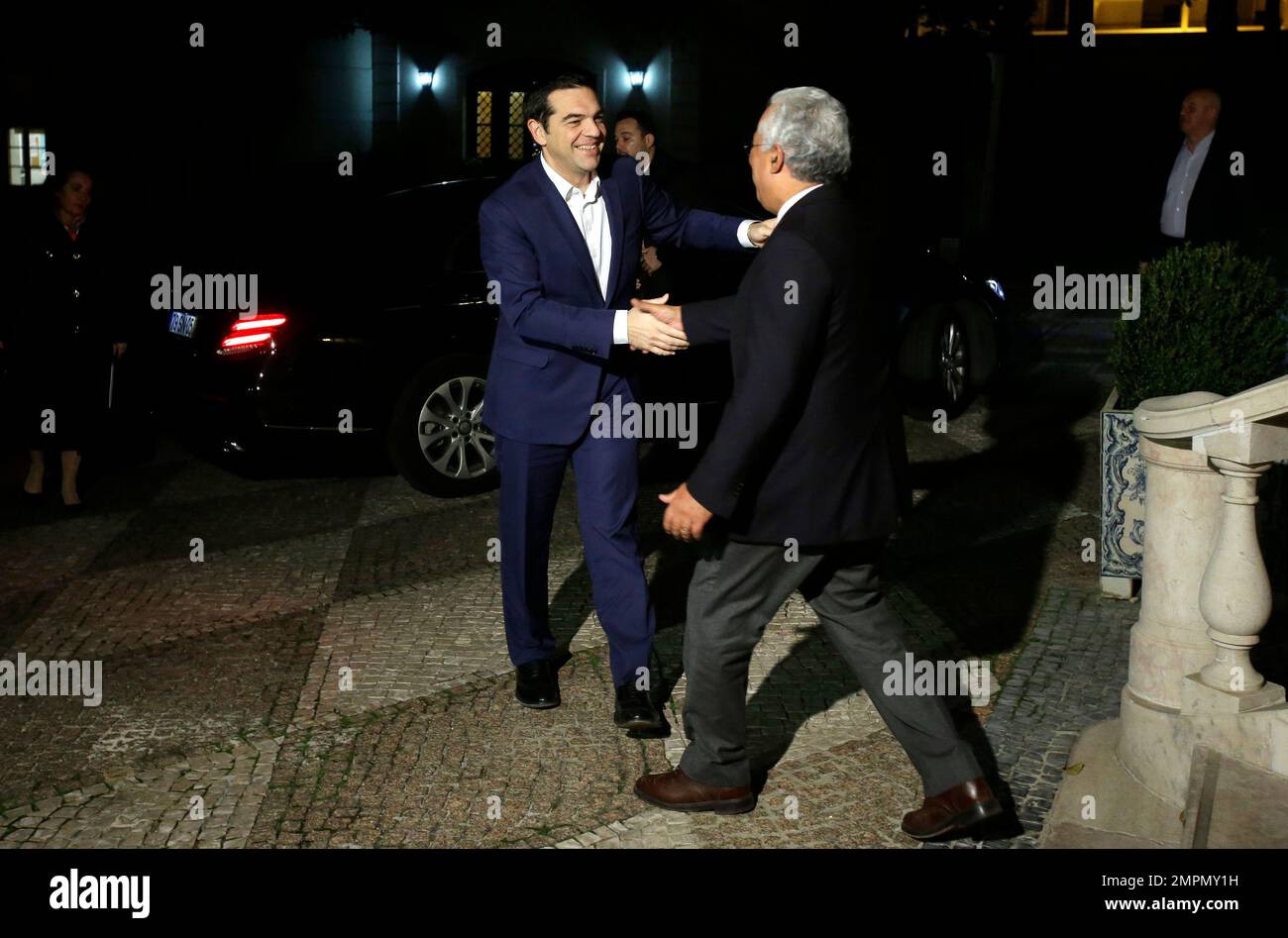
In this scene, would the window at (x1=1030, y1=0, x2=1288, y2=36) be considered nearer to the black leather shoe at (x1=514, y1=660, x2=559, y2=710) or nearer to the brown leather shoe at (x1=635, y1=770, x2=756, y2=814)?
the black leather shoe at (x1=514, y1=660, x2=559, y2=710)

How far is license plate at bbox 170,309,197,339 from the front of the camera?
26.6 feet

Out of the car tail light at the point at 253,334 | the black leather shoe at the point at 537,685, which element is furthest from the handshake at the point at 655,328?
the car tail light at the point at 253,334

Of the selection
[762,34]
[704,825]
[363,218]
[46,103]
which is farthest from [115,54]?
[704,825]

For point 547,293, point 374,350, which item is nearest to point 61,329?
point 374,350

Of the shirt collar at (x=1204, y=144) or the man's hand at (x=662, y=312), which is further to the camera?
the shirt collar at (x=1204, y=144)

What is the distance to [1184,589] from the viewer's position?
4566mm

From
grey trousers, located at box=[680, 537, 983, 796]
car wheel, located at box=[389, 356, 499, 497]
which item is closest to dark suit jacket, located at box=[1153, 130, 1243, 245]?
car wheel, located at box=[389, 356, 499, 497]

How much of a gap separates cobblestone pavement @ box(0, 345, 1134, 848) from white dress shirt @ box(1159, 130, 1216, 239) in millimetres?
1842

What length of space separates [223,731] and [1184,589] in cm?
297

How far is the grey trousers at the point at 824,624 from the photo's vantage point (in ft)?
13.5

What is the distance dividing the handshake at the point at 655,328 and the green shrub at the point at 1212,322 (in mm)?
2543

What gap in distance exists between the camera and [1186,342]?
6.05m

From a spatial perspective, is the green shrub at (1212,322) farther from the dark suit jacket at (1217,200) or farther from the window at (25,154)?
the window at (25,154)

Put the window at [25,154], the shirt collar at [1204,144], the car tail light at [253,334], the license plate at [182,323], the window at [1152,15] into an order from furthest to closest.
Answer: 1. the window at [1152,15]
2. the window at [25,154]
3. the shirt collar at [1204,144]
4. the license plate at [182,323]
5. the car tail light at [253,334]
